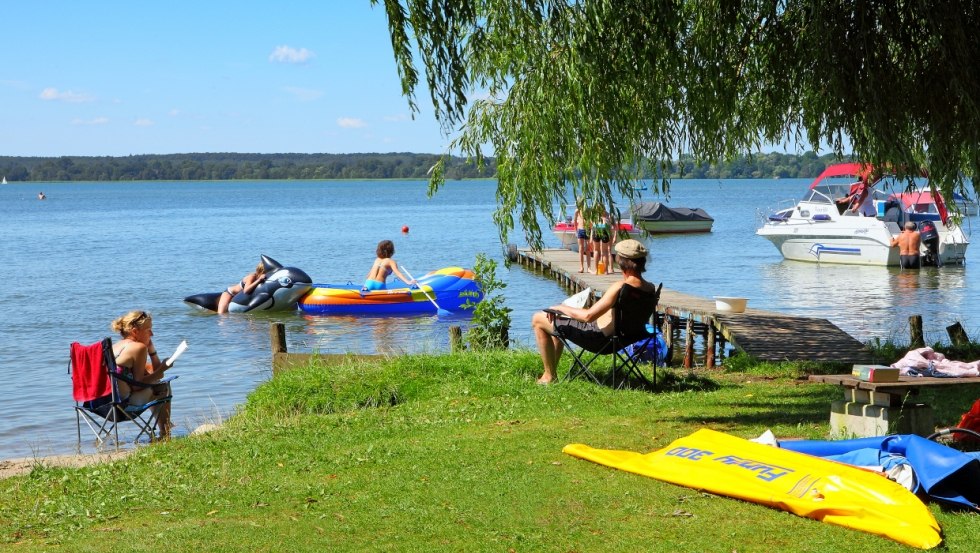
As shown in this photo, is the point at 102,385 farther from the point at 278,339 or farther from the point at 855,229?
the point at 855,229

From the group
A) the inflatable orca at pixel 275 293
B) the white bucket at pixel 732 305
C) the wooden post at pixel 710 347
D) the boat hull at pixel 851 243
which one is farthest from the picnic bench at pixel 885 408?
the boat hull at pixel 851 243

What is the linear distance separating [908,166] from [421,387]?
4.32m

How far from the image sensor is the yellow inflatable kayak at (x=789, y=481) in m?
4.68

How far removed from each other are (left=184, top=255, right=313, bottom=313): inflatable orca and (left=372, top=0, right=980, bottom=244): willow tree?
41.8ft

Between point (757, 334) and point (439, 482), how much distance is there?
7.16m

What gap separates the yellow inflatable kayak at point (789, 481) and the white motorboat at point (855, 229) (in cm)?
2462

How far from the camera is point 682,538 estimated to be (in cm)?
469

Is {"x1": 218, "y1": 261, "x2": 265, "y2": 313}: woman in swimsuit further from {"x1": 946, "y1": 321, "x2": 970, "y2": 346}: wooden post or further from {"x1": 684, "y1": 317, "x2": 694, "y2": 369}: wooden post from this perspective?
{"x1": 946, "y1": 321, "x2": 970, "y2": 346}: wooden post

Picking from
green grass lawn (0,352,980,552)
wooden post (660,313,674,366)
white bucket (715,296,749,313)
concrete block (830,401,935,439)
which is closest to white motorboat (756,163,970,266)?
white bucket (715,296,749,313)

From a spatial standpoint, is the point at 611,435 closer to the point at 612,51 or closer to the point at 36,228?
the point at 612,51

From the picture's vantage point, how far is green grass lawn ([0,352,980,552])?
4777 mm

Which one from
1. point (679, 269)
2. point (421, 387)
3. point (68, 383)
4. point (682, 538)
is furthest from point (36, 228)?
point (682, 538)

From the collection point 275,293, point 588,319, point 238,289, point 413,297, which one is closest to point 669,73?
point 588,319

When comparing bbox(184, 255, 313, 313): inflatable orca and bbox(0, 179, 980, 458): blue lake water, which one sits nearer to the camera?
bbox(0, 179, 980, 458): blue lake water
